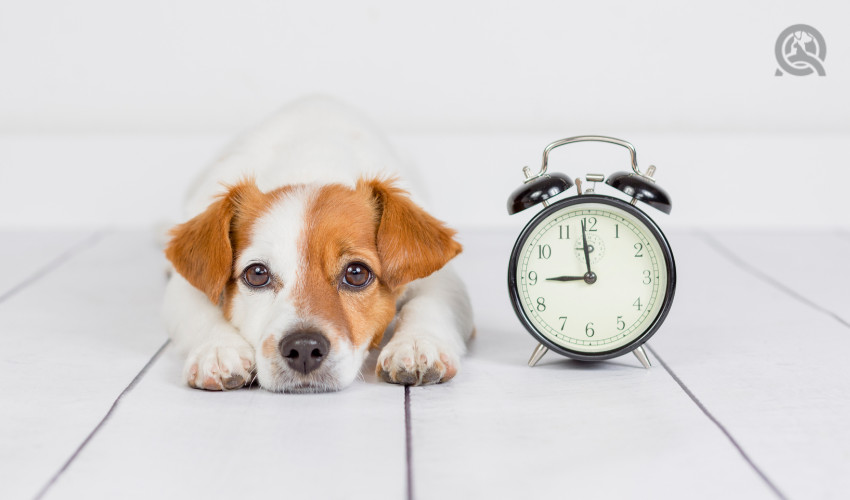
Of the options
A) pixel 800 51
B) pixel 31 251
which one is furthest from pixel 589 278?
pixel 800 51

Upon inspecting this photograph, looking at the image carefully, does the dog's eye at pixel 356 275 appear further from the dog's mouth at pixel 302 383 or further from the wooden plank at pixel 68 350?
the wooden plank at pixel 68 350

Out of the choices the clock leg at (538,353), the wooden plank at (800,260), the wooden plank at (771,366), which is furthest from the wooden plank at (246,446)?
the wooden plank at (800,260)

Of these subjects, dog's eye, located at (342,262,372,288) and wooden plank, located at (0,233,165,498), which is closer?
wooden plank, located at (0,233,165,498)

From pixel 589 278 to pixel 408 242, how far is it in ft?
1.57

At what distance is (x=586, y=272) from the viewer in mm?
2393

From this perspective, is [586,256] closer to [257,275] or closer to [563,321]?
[563,321]

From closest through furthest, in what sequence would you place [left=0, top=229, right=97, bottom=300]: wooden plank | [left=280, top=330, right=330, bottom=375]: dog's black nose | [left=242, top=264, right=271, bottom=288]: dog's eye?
1. [left=280, top=330, right=330, bottom=375]: dog's black nose
2. [left=242, top=264, right=271, bottom=288]: dog's eye
3. [left=0, top=229, right=97, bottom=300]: wooden plank

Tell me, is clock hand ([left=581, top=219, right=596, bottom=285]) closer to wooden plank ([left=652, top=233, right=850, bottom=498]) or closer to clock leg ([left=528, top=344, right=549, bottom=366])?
clock leg ([left=528, top=344, right=549, bottom=366])

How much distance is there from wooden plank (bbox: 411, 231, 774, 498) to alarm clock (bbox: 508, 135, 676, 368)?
4.1 inches

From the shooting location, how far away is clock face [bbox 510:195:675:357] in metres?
2.37

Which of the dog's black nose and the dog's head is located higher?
the dog's head

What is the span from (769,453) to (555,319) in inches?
26.4

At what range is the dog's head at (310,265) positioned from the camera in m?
2.23

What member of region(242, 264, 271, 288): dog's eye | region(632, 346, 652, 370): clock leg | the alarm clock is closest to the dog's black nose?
region(242, 264, 271, 288): dog's eye
